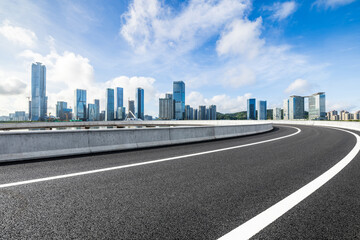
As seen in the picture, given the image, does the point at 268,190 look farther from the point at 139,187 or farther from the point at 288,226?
the point at 139,187

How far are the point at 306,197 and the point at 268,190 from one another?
1.93 feet

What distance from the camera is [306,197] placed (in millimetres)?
3131

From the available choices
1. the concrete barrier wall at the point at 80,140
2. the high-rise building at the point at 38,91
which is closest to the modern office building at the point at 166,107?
the high-rise building at the point at 38,91

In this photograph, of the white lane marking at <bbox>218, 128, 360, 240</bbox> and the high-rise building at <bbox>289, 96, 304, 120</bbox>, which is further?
the high-rise building at <bbox>289, 96, 304, 120</bbox>

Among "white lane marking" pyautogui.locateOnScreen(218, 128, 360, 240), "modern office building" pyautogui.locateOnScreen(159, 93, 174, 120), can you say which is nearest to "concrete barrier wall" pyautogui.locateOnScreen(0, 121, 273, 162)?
"white lane marking" pyautogui.locateOnScreen(218, 128, 360, 240)

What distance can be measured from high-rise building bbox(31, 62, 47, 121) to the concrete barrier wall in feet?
563

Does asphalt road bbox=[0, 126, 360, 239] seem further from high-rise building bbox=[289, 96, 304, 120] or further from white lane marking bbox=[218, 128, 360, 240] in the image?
high-rise building bbox=[289, 96, 304, 120]

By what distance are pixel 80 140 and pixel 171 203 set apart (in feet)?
19.9

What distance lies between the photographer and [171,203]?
289cm

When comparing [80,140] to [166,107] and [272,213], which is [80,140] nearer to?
[272,213]

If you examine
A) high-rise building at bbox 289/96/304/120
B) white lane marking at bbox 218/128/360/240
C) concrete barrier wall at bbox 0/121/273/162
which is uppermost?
high-rise building at bbox 289/96/304/120

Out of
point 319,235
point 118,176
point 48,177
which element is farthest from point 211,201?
point 48,177

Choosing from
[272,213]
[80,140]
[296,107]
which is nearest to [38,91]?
[80,140]

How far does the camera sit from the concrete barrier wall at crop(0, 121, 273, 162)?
6281 millimetres
